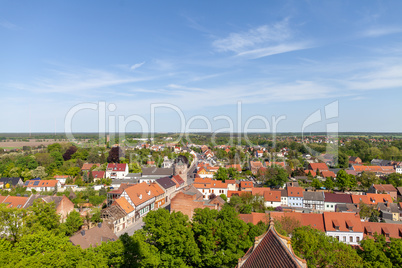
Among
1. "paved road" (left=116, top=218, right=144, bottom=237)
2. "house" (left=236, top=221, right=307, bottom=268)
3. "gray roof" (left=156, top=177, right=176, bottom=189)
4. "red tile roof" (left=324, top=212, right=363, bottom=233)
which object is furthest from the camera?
"gray roof" (left=156, top=177, right=176, bottom=189)

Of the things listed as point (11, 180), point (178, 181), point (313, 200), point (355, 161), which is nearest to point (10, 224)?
point (178, 181)

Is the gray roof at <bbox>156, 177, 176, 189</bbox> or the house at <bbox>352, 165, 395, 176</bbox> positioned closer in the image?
the gray roof at <bbox>156, 177, 176, 189</bbox>

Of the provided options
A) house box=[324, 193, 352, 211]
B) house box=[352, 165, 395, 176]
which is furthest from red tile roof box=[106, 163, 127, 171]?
house box=[352, 165, 395, 176]

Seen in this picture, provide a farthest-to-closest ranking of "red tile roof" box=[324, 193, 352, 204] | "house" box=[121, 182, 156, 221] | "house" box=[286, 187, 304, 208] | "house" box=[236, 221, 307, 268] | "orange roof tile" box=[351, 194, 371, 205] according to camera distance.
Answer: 1. "house" box=[286, 187, 304, 208]
2. "red tile roof" box=[324, 193, 352, 204]
3. "orange roof tile" box=[351, 194, 371, 205]
4. "house" box=[121, 182, 156, 221]
5. "house" box=[236, 221, 307, 268]

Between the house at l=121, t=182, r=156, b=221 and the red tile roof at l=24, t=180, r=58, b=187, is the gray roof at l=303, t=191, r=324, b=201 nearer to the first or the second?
the house at l=121, t=182, r=156, b=221

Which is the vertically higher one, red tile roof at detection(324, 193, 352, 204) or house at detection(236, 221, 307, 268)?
house at detection(236, 221, 307, 268)

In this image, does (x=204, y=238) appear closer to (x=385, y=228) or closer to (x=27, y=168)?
(x=385, y=228)

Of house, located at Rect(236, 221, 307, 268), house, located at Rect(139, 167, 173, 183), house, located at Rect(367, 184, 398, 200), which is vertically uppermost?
house, located at Rect(236, 221, 307, 268)

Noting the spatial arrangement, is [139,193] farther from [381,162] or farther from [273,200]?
[381,162]
